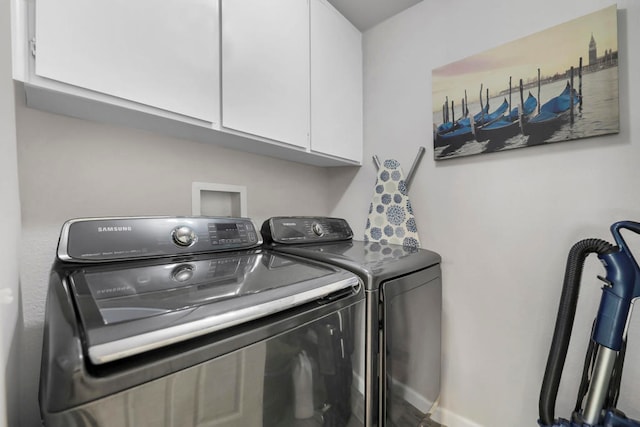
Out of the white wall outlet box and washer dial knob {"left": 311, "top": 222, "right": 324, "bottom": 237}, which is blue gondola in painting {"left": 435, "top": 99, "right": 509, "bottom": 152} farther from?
the white wall outlet box

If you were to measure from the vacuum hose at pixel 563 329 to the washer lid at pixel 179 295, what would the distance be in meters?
0.85

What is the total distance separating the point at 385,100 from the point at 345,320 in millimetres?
1466

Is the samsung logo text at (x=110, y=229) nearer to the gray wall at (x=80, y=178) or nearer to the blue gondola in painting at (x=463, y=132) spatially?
the gray wall at (x=80, y=178)

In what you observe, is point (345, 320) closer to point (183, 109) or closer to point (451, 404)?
point (183, 109)

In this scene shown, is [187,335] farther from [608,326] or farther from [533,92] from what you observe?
[533,92]

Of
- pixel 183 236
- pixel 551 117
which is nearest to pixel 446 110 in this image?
pixel 551 117

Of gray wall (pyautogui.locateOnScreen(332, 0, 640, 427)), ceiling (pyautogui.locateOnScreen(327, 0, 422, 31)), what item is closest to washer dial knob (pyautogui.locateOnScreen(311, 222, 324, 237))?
gray wall (pyautogui.locateOnScreen(332, 0, 640, 427))

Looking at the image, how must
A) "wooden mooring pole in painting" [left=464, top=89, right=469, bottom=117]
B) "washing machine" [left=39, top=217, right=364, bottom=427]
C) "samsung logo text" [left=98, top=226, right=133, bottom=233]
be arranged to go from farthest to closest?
"wooden mooring pole in painting" [left=464, top=89, right=469, bottom=117] < "samsung logo text" [left=98, top=226, right=133, bottom=233] < "washing machine" [left=39, top=217, right=364, bottom=427]

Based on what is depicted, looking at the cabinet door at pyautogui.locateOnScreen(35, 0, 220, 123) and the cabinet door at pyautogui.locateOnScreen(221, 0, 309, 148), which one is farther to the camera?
the cabinet door at pyautogui.locateOnScreen(221, 0, 309, 148)

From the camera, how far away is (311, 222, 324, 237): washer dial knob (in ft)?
4.67

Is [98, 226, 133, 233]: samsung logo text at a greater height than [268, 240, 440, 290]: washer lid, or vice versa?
[98, 226, 133, 233]: samsung logo text

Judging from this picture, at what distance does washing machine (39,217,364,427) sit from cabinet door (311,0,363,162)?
869 millimetres

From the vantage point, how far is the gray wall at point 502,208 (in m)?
1.04

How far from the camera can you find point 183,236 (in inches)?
36.8
